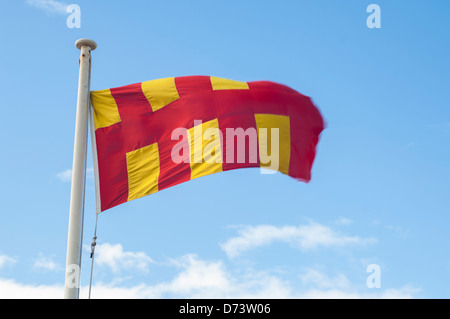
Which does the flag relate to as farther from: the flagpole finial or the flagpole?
the flagpole finial

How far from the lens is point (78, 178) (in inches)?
413

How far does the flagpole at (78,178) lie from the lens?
9945 millimetres

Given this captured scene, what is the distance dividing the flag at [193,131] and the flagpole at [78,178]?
0.32m

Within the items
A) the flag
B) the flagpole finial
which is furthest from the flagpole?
the flag

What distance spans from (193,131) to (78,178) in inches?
80.8

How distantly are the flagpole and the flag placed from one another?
324mm

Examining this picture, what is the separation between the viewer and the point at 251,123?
11.9 m

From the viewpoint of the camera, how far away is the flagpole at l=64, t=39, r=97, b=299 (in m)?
9.95

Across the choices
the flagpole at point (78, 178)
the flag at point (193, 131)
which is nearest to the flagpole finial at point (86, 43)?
the flagpole at point (78, 178)

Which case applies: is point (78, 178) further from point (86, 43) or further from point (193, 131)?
point (86, 43)
